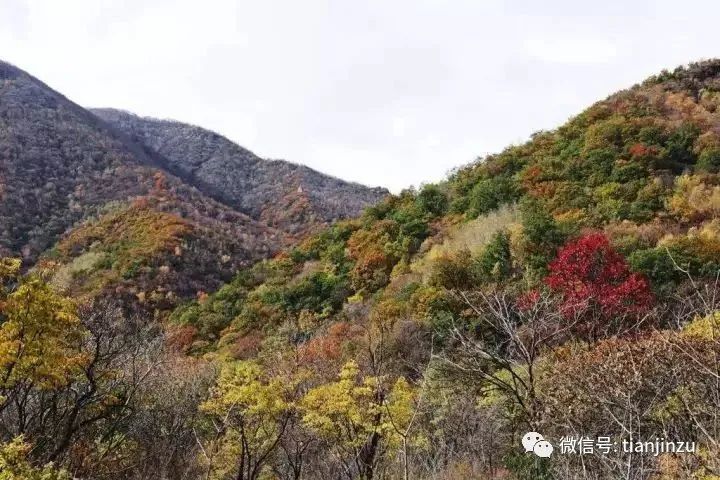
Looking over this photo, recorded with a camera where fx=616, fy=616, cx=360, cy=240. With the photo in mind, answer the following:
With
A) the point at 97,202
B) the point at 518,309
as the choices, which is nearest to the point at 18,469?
the point at 518,309

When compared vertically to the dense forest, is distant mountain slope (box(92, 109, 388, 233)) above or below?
above

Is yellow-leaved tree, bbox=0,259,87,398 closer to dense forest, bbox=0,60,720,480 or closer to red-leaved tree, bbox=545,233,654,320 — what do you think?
dense forest, bbox=0,60,720,480

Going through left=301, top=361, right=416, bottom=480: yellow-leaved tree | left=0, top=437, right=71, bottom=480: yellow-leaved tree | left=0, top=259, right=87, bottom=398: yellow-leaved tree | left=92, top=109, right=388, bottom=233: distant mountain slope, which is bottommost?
left=301, top=361, right=416, bottom=480: yellow-leaved tree

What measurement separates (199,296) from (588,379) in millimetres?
34210

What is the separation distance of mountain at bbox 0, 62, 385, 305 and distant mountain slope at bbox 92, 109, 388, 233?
226mm

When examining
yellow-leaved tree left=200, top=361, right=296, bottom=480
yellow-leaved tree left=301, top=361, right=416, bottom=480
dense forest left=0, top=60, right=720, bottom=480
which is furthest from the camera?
yellow-leaved tree left=301, top=361, right=416, bottom=480

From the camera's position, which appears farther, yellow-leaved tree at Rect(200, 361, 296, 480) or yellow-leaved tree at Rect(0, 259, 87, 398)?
yellow-leaved tree at Rect(200, 361, 296, 480)

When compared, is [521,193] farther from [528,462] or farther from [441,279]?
[528,462]

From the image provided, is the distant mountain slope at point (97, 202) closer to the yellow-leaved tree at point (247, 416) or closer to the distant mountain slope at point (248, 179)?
the distant mountain slope at point (248, 179)

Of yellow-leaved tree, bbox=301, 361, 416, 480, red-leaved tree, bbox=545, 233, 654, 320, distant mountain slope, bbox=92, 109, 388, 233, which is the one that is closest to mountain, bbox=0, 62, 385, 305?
distant mountain slope, bbox=92, 109, 388, 233

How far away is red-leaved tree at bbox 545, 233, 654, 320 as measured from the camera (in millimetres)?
20234

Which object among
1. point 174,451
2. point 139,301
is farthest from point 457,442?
point 139,301

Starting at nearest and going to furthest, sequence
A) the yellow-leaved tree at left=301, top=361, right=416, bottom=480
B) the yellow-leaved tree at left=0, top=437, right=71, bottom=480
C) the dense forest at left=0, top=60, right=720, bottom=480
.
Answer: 1. the yellow-leaved tree at left=0, top=437, right=71, bottom=480
2. the dense forest at left=0, top=60, right=720, bottom=480
3. the yellow-leaved tree at left=301, top=361, right=416, bottom=480

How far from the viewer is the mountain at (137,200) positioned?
4347cm
